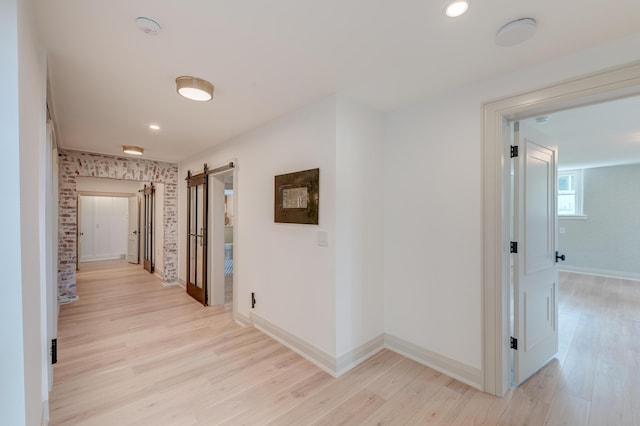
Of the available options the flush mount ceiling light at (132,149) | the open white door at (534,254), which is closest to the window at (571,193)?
the open white door at (534,254)

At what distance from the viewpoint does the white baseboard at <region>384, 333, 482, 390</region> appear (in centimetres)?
221

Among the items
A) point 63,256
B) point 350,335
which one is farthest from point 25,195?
point 63,256

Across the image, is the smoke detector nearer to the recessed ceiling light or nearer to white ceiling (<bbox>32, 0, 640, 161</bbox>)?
white ceiling (<bbox>32, 0, 640, 161</bbox>)

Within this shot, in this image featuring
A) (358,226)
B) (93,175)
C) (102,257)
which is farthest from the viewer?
(102,257)

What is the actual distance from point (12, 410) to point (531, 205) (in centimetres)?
347

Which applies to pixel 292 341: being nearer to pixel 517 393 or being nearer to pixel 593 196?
pixel 517 393

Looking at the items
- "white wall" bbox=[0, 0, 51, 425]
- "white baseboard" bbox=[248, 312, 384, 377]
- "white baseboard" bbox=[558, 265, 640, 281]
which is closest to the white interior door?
"white baseboard" bbox=[248, 312, 384, 377]

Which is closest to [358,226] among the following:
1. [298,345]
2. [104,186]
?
[298,345]

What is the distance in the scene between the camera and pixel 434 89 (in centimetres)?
237

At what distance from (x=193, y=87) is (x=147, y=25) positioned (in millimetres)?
634

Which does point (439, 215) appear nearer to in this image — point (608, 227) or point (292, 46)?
point (292, 46)

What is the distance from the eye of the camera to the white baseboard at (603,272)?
5.81m

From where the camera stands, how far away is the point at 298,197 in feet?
8.99

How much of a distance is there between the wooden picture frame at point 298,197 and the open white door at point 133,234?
23.4 feet
